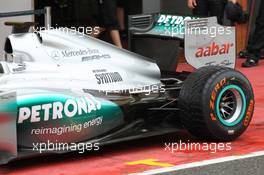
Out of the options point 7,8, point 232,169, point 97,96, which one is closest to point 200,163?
point 232,169

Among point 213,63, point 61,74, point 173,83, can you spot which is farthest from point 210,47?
point 61,74

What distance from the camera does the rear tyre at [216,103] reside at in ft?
22.3

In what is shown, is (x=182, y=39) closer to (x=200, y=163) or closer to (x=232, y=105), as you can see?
(x=232, y=105)

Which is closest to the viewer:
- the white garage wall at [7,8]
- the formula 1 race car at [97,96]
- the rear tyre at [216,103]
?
the formula 1 race car at [97,96]

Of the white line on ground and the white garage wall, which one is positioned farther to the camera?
the white garage wall

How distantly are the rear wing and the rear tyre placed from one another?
0.52m

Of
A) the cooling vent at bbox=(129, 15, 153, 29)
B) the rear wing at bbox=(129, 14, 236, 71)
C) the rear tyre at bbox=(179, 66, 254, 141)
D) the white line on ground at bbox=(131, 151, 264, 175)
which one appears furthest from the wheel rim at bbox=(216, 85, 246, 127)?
the cooling vent at bbox=(129, 15, 153, 29)

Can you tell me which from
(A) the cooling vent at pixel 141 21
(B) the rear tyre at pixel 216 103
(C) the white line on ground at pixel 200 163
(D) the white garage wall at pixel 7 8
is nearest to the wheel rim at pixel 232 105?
(B) the rear tyre at pixel 216 103

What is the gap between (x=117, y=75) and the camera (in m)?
6.97

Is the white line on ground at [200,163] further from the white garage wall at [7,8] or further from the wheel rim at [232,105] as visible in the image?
the white garage wall at [7,8]

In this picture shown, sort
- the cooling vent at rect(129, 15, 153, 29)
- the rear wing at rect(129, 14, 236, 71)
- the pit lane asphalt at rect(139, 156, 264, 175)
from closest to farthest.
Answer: the pit lane asphalt at rect(139, 156, 264, 175) < the rear wing at rect(129, 14, 236, 71) < the cooling vent at rect(129, 15, 153, 29)

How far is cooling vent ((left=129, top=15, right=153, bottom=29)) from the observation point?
791 centimetres

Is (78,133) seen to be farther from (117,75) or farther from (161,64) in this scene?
(161,64)

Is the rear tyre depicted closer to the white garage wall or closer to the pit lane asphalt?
the pit lane asphalt
